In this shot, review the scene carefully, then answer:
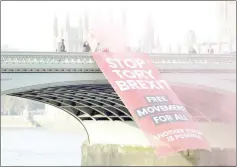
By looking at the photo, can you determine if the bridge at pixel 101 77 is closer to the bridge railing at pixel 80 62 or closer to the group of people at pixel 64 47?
the bridge railing at pixel 80 62

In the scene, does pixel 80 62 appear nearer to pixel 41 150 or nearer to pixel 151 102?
pixel 151 102

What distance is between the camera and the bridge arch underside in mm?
8109

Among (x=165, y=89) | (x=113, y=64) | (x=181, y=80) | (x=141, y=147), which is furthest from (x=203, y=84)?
(x=141, y=147)

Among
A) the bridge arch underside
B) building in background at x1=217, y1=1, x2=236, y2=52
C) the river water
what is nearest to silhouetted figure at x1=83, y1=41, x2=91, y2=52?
the bridge arch underside

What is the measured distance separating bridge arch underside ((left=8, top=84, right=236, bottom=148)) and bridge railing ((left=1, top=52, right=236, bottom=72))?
0.37m

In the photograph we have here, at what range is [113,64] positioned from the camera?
24.5 feet

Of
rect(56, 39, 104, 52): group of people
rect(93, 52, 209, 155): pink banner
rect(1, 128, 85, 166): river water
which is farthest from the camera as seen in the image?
rect(1, 128, 85, 166): river water

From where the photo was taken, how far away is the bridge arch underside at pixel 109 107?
811cm

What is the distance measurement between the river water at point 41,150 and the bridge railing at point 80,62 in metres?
7.15

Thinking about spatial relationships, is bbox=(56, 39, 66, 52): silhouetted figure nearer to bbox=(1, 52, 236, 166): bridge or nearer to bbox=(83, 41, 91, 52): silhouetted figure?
bbox=(1, 52, 236, 166): bridge

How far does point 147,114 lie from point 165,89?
531mm

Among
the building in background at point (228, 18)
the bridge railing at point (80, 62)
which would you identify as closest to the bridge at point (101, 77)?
the bridge railing at point (80, 62)

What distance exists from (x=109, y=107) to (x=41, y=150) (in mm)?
8249

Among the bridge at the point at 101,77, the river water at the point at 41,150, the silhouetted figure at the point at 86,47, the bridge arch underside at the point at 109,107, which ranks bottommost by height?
the river water at the point at 41,150
